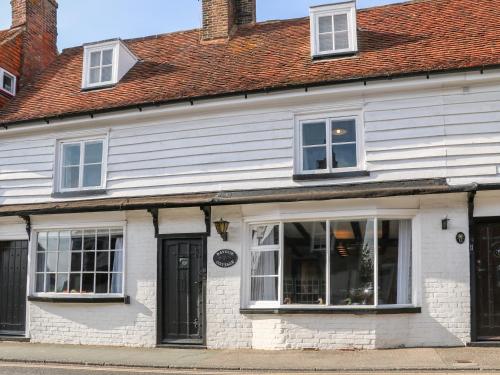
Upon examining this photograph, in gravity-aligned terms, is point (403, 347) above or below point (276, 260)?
below

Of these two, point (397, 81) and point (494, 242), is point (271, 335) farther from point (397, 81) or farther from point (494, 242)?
point (397, 81)

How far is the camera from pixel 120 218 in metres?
13.2

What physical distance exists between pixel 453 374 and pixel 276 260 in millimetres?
4302

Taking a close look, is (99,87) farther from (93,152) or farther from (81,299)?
(81,299)

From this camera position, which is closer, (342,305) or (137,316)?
(342,305)

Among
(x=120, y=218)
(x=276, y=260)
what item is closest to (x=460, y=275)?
(x=276, y=260)

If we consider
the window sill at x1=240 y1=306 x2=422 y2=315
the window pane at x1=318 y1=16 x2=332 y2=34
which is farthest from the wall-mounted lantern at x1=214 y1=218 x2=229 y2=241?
the window pane at x1=318 y1=16 x2=332 y2=34

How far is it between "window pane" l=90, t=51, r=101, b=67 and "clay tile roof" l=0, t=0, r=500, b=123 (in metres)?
0.81

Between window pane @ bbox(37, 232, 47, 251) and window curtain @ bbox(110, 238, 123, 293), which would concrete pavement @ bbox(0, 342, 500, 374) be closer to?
window curtain @ bbox(110, 238, 123, 293)

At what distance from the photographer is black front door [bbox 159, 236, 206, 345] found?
41.0ft

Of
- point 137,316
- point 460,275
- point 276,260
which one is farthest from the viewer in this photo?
point 137,316

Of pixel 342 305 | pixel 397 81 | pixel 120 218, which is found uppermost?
pixel 397 81

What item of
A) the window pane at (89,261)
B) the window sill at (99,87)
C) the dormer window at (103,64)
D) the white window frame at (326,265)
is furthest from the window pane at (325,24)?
the window pane at (89,261)

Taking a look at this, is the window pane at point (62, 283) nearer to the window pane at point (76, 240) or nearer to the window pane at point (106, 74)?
the window pane at point (76, 240)
